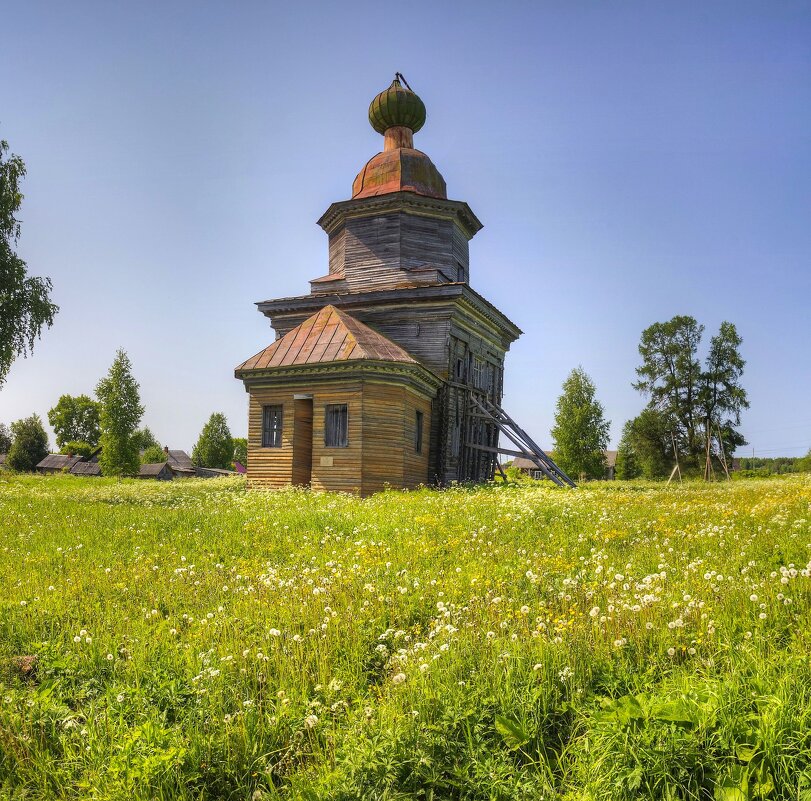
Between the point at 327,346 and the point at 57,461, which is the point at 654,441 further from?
the point at 57,461

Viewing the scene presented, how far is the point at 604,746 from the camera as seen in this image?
3.60 m

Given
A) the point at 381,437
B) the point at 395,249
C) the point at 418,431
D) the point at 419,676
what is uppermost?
the point at 395,249

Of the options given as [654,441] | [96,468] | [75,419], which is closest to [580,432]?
[654,441]

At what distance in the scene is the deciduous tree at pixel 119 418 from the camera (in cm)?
5369

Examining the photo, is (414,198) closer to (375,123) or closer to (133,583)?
(375,123)

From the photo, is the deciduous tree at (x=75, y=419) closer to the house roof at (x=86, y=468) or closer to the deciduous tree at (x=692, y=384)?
the house roof at (x=86, y=468)

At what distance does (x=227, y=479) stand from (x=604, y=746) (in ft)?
89.1

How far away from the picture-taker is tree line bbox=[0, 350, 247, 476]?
5394cm

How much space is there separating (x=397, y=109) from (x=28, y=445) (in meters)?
67.1

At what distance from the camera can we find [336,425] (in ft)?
73.0

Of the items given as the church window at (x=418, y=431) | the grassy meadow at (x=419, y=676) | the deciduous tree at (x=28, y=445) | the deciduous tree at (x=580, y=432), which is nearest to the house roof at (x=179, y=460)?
the deciduous tree at (x=28, y=445)

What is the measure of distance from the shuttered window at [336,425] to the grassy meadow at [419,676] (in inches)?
500

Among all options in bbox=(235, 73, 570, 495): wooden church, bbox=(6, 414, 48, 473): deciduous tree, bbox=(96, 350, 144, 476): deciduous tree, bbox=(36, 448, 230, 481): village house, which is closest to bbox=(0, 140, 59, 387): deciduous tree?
bbox=(235, 73, 570, 495): wooden church

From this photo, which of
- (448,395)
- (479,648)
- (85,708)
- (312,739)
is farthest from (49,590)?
(448,395)
